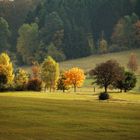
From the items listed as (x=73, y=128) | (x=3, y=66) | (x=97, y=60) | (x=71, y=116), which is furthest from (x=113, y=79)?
(x=97, y=60)

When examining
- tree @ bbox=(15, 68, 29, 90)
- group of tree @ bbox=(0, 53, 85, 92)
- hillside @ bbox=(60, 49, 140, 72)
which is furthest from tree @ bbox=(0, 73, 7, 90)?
hillside @ bbox=(60, 49, 140, 72)

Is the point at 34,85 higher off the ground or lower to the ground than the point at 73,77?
lower

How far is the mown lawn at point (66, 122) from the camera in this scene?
34.9 m

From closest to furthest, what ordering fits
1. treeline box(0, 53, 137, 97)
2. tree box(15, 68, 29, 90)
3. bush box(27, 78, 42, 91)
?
tree box(15, 68, 29, 90) < treeline box(0, 53, 137, 97) < bush box(27, 78, 42, 91)

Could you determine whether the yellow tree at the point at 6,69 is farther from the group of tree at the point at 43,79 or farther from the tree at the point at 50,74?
the tree at the point at 50,74

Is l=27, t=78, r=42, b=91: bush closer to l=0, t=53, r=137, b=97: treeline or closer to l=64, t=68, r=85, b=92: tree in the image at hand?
l=0, t=53, r=137, b=97: treeline

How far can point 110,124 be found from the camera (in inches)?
1560

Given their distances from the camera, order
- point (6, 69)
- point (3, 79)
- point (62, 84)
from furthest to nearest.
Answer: point (62, 84)
point (6, 69)
point (3, 79)

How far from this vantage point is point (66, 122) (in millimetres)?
39906

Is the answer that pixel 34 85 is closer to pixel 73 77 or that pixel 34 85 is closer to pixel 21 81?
pixel 21 81

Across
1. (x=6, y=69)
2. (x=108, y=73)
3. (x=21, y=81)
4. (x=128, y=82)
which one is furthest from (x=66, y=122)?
(x=6, y=69)

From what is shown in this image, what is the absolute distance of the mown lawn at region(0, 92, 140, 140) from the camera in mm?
34906

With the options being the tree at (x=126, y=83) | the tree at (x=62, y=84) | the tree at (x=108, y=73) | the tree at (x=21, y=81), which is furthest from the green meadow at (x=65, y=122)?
the tree at (x=62, y=84)

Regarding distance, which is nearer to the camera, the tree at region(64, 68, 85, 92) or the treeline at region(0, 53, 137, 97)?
the treeline at region(0, 53, 137, 97)
